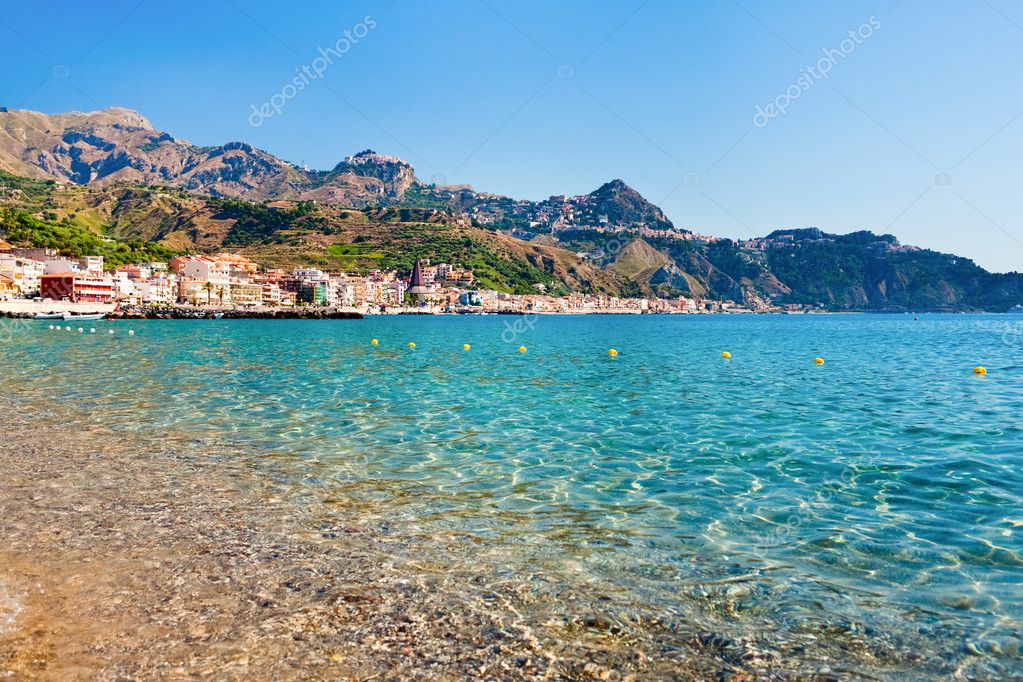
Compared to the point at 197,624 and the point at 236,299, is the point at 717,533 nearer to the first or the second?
the point at 197,624

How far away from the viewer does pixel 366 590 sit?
764cm

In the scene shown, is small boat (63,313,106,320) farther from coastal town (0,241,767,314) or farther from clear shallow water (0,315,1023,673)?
clear shallow water (0,315,1023,673)

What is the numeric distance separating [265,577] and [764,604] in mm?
6076

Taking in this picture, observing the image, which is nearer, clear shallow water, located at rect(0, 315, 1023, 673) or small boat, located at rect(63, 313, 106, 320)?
clear shallow water, located at rect(0, 315, 1023, 673)

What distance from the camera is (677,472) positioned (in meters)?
14.0

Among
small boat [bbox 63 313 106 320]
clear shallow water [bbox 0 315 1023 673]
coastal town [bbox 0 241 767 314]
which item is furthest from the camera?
coastal town [bbox 0 241 767 314]

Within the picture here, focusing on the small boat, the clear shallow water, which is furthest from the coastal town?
the clear shallow water

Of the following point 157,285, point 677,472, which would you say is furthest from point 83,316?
point 677,472

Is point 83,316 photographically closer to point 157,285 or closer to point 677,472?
point 157,285

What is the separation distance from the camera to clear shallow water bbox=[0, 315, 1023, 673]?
26.2 ft

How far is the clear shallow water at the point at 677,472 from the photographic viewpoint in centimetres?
799

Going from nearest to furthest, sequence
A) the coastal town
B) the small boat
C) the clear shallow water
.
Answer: the clear shallow water → the small boat → the coastal town

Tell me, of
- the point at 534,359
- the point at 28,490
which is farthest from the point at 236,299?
the point at 28,490

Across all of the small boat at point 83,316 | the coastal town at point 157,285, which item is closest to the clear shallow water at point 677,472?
the small boat at point 83,316
